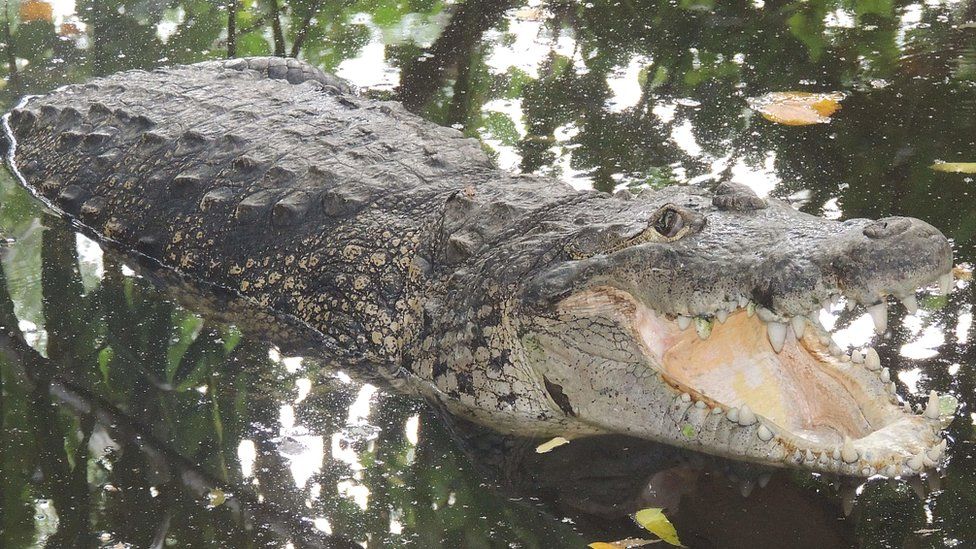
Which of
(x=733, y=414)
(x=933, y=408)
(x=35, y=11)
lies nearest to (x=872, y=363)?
(x=933, y=408)

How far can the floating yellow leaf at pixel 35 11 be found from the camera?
30.4ft

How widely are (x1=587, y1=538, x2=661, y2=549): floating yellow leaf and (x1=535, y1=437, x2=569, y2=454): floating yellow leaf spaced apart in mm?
659

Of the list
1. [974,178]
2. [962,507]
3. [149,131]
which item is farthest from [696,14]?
[962,507]

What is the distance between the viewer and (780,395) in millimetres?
3896

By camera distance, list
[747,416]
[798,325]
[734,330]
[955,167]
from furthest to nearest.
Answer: [955,167] < [734,330] < [747,416] < [798,325]

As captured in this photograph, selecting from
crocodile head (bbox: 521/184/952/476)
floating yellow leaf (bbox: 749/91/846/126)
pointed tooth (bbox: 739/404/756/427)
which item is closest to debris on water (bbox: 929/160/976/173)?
floating yellow leaf (bbox: 749/91/846/126)

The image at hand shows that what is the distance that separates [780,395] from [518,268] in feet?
3.44

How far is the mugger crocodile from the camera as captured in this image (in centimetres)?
359

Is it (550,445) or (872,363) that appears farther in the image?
(550,445)

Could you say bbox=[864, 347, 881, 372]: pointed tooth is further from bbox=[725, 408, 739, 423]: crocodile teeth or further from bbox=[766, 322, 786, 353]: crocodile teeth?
bbox=[725, 408, 739, 423]: crocodile teeth

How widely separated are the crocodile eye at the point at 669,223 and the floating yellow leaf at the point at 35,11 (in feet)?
23.4

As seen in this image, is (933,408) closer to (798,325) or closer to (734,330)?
(798,325)

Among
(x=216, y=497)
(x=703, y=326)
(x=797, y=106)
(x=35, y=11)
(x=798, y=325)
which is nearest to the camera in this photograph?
(x=798, y=325)

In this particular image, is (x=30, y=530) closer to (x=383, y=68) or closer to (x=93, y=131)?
(x=93, y=131)
